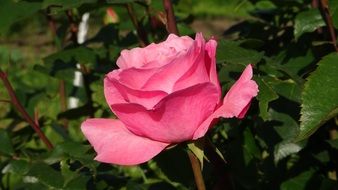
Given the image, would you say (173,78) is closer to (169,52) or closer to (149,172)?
(169,52)

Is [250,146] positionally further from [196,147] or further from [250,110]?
[196,147]

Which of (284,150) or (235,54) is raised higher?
(235,54)

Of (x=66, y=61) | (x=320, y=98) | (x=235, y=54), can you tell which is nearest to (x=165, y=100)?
(x=320, y=98)

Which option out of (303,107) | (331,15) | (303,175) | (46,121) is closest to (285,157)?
(303,175)

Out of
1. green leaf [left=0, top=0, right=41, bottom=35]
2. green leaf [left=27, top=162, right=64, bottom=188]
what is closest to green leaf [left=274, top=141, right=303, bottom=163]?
green leaf [left=27, top=162, right=64, bottom=188]

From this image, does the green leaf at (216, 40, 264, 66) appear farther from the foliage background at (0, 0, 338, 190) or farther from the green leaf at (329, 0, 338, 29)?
the green leaf at (329, 0, 338, 29)

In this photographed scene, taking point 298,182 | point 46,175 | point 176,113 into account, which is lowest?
point 298,182
